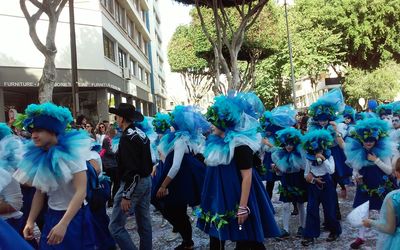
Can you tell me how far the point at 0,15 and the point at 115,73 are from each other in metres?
7.38

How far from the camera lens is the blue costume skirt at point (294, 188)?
5984 mm

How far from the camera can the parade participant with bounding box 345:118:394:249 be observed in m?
5.19

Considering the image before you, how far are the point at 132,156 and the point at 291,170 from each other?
2.53m

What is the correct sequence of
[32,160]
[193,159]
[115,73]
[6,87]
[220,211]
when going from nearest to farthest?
[32,160] → [220,211] → [193,159] → [6,87] → [115,73]

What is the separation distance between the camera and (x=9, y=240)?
2.33 m

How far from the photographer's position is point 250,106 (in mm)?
5066

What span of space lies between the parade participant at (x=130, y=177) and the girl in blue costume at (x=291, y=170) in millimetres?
2149

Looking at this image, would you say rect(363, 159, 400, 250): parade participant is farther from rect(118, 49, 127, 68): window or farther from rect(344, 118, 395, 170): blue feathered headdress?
rect(118, 49, 127, 68): window

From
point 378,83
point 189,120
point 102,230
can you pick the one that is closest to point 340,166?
point 189,120

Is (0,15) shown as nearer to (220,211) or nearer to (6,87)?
(6,87)

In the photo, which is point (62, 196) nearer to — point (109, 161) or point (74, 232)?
point (74, 232)

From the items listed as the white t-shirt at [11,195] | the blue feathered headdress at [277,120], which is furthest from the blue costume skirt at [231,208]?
the blue feathered headdress at [277,120]

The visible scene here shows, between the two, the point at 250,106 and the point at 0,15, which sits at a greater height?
the point at 0,15

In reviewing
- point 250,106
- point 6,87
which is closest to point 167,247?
point 250,106
